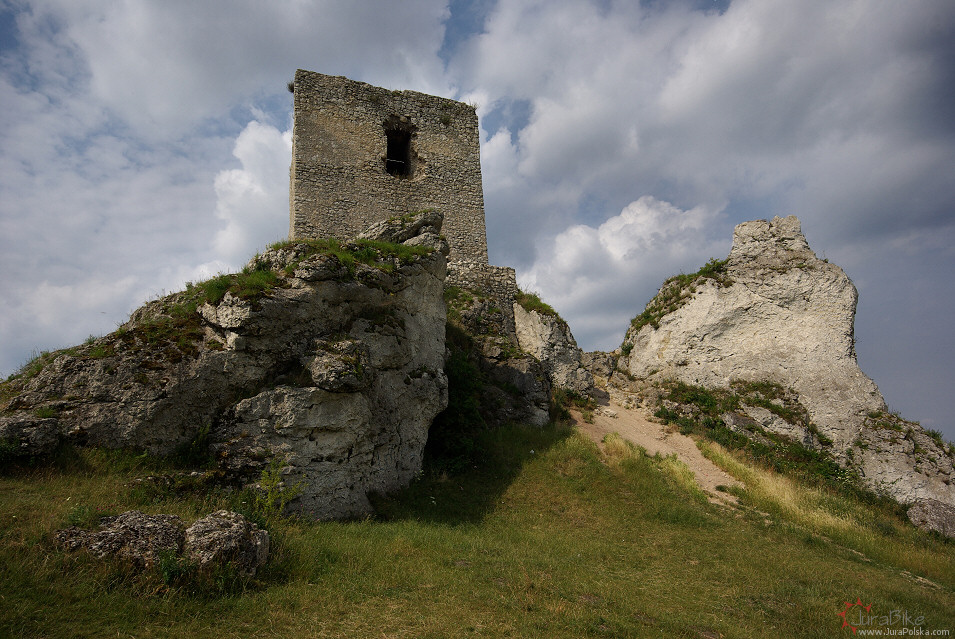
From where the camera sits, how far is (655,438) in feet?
55.8

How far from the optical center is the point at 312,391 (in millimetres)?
9312

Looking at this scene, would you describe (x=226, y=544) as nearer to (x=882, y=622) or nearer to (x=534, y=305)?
(x=882, y=622)

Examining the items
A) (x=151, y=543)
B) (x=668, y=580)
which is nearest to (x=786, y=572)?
(x=668, y=580)

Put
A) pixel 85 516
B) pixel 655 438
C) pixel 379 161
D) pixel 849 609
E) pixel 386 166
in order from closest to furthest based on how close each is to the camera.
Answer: pixel 85 516
pixel 849 609
pixel 655 438
pixel 379 161
pixel 386 166

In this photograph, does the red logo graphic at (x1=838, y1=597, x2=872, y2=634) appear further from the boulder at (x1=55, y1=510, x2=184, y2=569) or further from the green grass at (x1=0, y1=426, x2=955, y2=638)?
the boulder at (x1=55, y1=510, x2=184, y2=569)

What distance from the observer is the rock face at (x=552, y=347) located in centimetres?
1898

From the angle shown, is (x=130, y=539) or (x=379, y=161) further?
(x=379, y=161)

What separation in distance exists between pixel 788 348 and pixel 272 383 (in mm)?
18378

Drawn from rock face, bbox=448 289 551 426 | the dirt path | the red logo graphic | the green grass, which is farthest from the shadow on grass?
the red logo graphic

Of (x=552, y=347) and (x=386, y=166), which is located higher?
(x=386, y=166)

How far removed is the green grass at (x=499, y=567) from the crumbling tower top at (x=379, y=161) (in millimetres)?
10032

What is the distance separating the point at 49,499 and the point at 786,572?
11.4 m

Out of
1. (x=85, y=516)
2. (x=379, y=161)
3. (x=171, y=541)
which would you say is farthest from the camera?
(x=379, y=161)

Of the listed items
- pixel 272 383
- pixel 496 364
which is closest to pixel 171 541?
pixel 272 383
